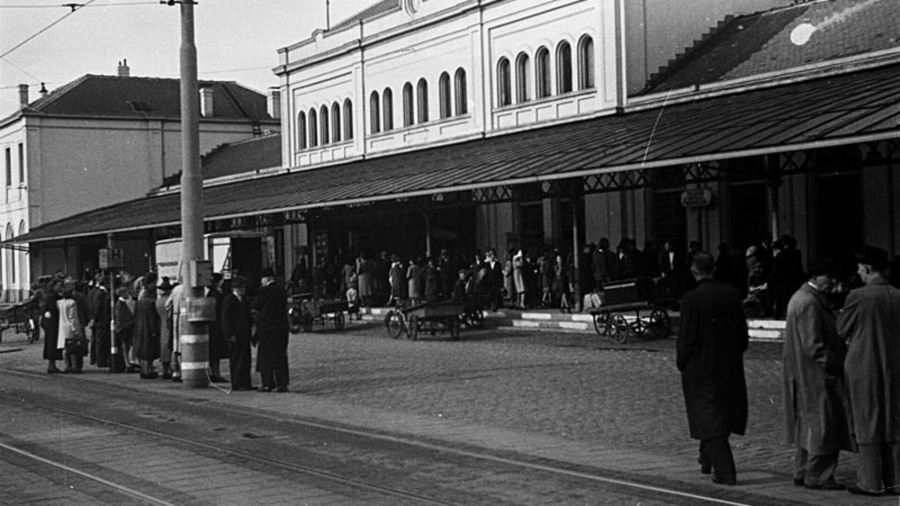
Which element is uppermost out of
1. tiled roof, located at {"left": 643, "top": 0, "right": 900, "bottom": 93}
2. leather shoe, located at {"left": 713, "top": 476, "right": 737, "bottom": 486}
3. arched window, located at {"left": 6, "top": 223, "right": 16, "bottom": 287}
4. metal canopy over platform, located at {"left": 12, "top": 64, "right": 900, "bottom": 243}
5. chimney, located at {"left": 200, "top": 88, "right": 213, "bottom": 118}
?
chimney, located at {"left": 200, "top": 88, "right": 213, "bottom": 118}

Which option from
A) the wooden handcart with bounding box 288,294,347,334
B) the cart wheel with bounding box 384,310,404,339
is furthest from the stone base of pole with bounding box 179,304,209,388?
the wooden handcart with bounding box 288,294,347,334

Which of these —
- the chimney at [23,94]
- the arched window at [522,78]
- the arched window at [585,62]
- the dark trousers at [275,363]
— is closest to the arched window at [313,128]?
the arched window at [522,78]

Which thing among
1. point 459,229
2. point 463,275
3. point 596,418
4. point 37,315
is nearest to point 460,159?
point 463,275

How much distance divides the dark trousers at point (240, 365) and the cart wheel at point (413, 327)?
951 cm

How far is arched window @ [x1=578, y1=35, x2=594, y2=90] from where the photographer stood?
33.9m

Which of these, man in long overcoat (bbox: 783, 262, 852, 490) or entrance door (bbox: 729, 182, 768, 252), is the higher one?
entrance door (bbox: 729, 182, 768, 252)

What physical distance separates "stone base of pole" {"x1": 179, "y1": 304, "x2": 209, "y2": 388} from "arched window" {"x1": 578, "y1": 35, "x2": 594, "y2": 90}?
18621 millimetres

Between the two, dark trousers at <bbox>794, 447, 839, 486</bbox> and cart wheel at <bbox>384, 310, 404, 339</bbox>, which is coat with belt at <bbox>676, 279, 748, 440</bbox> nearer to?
dark trousers at <bbox>794, 447, 839, 486</bbox>

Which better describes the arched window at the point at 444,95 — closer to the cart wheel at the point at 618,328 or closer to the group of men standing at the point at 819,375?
the cart wheel at the point at 618,328

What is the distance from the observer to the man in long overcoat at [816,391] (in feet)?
28.7

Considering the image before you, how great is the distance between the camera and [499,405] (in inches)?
584

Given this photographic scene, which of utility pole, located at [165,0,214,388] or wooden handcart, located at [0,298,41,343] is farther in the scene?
wooden handcart, located at [0,298,41,343]

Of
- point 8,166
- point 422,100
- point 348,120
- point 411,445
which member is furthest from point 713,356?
point 8,166

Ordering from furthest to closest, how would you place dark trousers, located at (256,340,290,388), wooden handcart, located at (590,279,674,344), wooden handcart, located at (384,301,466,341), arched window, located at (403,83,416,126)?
arched window, located at (403,83,416,126), wooden handcart, located at (384,301,466,341), wooden handcart, located at (590,279,674,344), dark trousers, located at (256,340,290,388)
